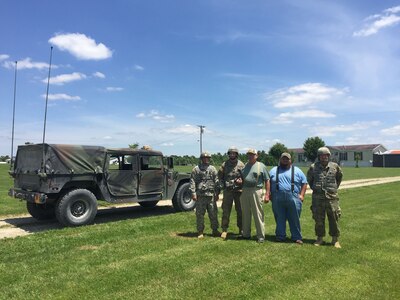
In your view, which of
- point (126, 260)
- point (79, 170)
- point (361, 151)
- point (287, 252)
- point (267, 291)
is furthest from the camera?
point (361, 151)

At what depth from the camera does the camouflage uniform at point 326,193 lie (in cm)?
707

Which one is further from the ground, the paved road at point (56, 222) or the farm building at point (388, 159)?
the farm building at point (388, 159)

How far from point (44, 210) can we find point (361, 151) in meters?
86.9

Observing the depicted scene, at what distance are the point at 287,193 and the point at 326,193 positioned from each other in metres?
0.69

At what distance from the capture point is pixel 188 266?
19.6 feet

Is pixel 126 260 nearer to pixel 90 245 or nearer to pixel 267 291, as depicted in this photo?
pixel 90 245

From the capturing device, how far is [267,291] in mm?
5004

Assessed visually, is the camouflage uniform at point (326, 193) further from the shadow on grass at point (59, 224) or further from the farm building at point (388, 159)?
the farm building at point (388, 159)

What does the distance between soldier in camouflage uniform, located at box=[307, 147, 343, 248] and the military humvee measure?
522cm

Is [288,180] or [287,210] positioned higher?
[288,180]

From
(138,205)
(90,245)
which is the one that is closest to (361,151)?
(138,205)

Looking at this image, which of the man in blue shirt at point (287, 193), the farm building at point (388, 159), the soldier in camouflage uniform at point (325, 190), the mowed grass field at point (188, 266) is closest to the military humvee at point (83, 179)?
the mowed grass field at point (188, 266)

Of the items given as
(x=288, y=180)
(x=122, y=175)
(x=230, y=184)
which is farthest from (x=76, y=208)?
(x=288, y=180)

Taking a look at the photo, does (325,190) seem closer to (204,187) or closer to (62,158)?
(204,187)
